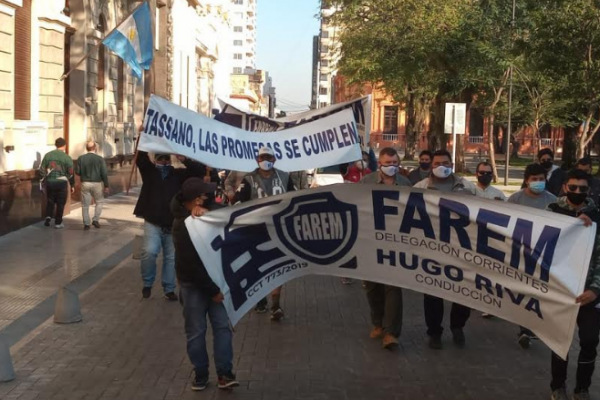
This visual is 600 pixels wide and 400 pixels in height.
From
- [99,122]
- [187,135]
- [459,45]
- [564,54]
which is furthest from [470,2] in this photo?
[187,135]

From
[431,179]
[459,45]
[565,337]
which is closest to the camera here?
[565,337]

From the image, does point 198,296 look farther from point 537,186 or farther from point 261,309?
point 537,186

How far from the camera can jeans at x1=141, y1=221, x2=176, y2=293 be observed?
983 centimetres

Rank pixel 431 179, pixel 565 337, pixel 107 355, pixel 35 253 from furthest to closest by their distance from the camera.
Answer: pixel 35 253
pixel 431 179
pixel 107 355
pixel 565 337

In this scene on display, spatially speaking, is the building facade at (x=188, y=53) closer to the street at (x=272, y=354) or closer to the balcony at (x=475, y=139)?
the street at (x=272, y=354)

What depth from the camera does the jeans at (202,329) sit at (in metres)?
6.39

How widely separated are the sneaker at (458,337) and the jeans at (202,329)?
8.24 ft

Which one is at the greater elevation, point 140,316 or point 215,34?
point 215,34

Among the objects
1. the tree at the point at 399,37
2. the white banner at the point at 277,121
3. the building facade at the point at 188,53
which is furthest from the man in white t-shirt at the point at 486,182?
the tree at the point at 399,37

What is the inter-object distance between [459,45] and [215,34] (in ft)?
102

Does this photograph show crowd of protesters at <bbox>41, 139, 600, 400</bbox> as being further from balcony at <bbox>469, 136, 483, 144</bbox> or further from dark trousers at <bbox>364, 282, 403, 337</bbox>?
balcony at <bbox>469, 136, 483, 144</bbox>

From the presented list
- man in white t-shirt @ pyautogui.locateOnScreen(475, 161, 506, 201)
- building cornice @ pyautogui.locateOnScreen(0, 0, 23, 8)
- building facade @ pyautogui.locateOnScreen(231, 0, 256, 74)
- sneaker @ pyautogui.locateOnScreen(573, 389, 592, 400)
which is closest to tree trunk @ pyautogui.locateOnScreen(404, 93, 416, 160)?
building cornice @ pyautogui.locateOnScreen(0, 0, 23, 8)

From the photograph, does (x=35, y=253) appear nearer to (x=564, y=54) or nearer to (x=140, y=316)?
(x=140, y=316)

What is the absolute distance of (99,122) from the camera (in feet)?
77.4
